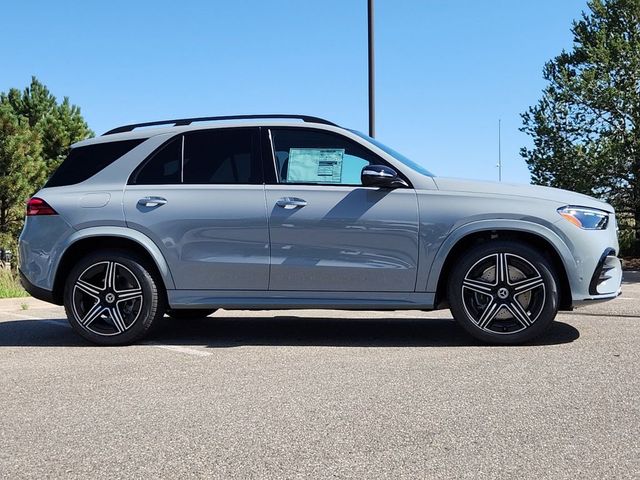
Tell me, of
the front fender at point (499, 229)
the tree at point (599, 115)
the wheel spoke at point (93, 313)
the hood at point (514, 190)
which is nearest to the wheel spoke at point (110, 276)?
the wheel spoke at point (93, 313)

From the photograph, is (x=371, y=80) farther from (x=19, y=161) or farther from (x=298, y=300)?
(x=19, y=161)

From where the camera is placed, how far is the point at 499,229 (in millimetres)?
5152

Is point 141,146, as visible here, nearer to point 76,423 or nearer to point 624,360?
point 76,423

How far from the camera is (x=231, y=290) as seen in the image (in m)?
5.46

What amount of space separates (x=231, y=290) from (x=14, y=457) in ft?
8.63

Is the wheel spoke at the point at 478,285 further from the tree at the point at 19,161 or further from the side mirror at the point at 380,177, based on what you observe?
the tree at the point at 19,161

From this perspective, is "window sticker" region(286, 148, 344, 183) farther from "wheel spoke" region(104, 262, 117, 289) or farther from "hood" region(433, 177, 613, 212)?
"wheel spoke" region(104, 262, 117, 289)

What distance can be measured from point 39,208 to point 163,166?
1094 mm

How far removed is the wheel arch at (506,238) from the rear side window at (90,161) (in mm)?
2755

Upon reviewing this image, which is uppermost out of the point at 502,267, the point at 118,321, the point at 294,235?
the point at 294,235

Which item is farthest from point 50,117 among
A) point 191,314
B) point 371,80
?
point 191,314

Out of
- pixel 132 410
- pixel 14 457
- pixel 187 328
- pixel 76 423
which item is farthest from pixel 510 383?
pixel 187 328

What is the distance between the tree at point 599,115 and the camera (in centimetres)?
1703

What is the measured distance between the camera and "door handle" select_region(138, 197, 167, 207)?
554 cm
